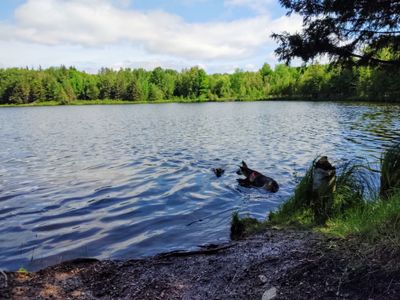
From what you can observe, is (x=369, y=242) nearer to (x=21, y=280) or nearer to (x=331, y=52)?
(x=21, y=280)

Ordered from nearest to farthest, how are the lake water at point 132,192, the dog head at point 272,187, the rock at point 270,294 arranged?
the rock at point 270,294
the lake water at point 132,192
the dog head at point 272,187

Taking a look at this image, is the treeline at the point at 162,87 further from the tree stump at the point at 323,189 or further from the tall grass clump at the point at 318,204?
the tree stump at the point at 323,189

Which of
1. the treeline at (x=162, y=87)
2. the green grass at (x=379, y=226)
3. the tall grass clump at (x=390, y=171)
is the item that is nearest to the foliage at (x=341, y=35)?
the tall grass clump at (x=390, y=171)

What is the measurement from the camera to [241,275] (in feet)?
17.8

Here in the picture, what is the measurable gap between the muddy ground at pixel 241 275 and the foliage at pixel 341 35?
15.2 feet

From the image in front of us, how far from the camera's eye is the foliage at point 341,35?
859 centimetres

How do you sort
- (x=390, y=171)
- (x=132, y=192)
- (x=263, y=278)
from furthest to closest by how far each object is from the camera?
(x=132, y=192), (x=390, y=171), (x=263, y=278)

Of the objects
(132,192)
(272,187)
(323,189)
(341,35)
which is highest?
(341,35)

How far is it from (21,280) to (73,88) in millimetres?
165248

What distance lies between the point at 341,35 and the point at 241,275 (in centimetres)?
640

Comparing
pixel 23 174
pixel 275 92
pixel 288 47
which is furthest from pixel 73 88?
pixel 288 47

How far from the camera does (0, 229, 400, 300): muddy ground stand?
4.40m

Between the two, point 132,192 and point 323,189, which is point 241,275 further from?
point 132,192

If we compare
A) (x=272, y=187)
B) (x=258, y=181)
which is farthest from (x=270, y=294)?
(x=258, y=181)
